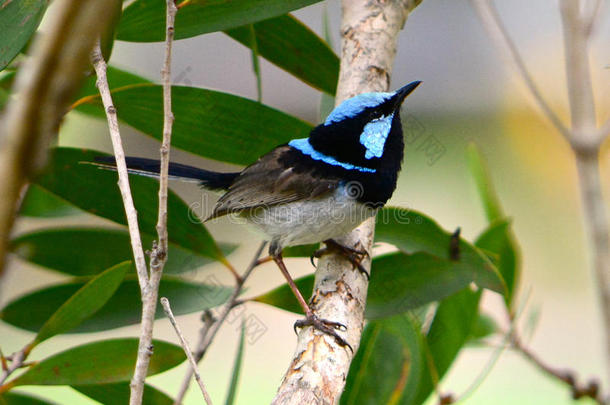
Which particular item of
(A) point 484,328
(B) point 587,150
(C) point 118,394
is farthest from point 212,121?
(B) point 587,150

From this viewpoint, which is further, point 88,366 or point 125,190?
point 88,366

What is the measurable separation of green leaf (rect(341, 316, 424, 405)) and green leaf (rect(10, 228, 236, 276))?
2.26 feet

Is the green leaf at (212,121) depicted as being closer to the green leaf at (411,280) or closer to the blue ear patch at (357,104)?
the blue ear patch at (357,104)

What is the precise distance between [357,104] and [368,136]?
0.78 feet

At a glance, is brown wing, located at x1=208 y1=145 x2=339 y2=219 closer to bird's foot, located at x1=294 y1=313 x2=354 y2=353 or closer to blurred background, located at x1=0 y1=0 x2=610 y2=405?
bird's foot, located at x1=294 y1=313 x2=354 y2=353

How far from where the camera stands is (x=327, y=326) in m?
1.83

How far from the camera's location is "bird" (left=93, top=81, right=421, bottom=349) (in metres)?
2.36

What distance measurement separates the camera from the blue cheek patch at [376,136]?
2.51m

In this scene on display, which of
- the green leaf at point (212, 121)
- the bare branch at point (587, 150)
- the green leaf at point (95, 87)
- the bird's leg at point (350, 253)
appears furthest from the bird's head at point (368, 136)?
the bare branch at point (587, 150)

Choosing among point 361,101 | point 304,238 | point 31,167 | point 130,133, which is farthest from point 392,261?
point 130,133

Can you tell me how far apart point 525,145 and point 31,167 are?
23.5 feet

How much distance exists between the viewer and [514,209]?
7.36 meters

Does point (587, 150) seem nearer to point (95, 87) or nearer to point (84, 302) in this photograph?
point (84, 302)

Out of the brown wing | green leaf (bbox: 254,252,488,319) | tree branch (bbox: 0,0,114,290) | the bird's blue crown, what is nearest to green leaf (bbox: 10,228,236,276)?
the brown wing
